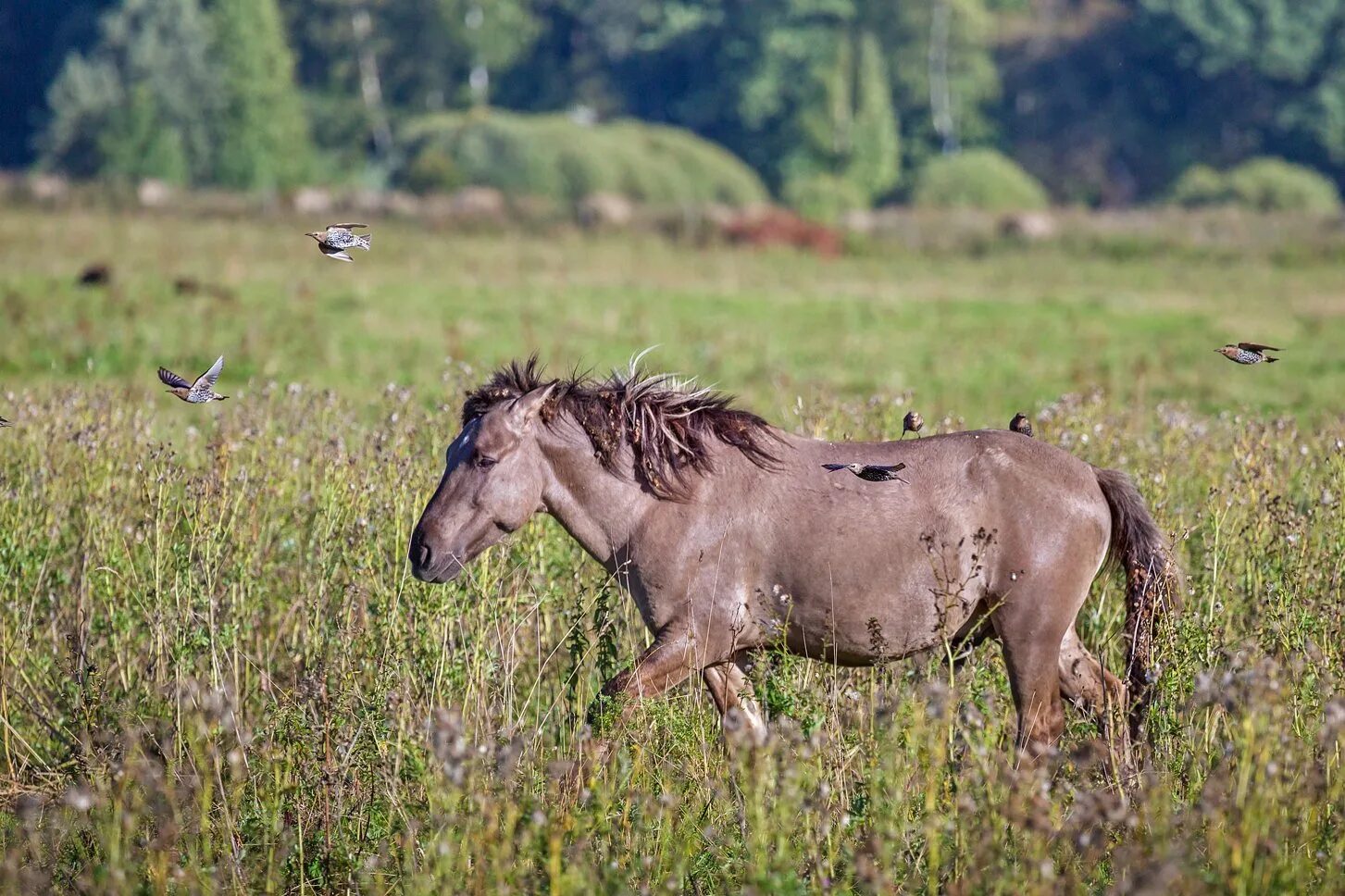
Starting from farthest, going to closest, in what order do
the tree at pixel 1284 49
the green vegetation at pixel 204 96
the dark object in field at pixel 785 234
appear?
the tree at pixel 1284 49 < the green vegetation at pixel 204 96 < the dark object in field at pixel 785 234

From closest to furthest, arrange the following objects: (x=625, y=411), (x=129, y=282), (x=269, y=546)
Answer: (x=625, y=411), (x=269, y=546), (x=129, y=282)

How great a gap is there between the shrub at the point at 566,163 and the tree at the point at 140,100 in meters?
8.81

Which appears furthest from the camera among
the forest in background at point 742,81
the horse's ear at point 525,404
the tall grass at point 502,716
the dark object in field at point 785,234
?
the forest in background at point 742,81

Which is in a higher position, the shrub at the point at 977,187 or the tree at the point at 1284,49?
the tree at the point at 1284,49

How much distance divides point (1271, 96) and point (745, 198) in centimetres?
2924

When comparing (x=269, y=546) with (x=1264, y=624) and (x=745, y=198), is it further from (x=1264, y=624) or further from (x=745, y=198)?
(x=745, y=198)

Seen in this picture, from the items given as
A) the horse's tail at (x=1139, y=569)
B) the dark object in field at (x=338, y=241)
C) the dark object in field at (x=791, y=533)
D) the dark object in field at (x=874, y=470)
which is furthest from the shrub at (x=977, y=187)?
the dark object in field at (x=874, y=470)

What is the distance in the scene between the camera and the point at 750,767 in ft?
17.6

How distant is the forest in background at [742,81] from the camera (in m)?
70.8

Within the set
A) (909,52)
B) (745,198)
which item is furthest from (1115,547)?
(909,52)

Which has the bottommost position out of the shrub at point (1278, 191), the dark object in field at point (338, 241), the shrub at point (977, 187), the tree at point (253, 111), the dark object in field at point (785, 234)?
the shrub at point (1278, 191)

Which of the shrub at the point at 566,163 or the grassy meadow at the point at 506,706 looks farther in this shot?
the shrub at the point at 566,163

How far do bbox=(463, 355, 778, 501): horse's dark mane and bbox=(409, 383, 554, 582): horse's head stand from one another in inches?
6.3

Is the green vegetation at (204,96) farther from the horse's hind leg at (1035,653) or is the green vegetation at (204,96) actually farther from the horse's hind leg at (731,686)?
the horse's hind leg at (1035,653)
